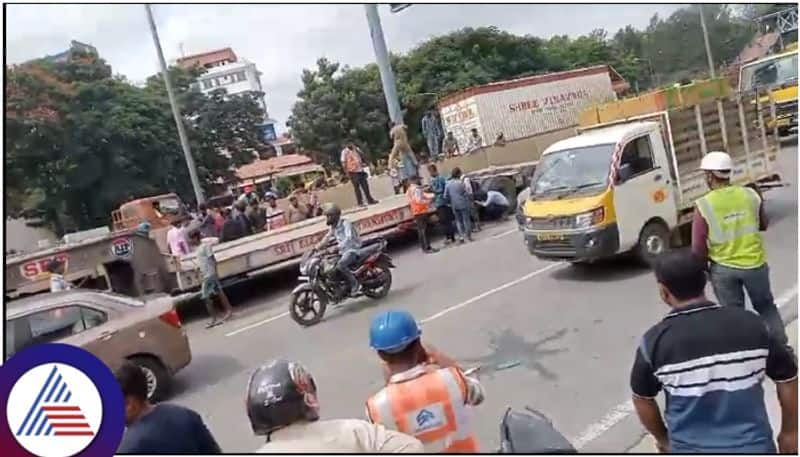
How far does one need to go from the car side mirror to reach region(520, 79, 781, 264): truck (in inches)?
0.5

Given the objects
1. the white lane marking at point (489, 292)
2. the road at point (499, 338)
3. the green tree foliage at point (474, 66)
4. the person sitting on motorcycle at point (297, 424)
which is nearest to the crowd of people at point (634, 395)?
the person sitting on motorcycle at point (297, 424)

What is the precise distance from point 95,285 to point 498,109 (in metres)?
17.6

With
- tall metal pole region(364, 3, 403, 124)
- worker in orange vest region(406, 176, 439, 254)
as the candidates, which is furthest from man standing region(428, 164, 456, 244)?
tall metal pole region(364, 3, 403, 124)

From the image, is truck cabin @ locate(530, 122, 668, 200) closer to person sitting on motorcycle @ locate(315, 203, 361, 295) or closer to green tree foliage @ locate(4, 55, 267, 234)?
person sitting on motorcycle @ locate(315, 203, 361, 295)

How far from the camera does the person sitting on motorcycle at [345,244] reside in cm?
869

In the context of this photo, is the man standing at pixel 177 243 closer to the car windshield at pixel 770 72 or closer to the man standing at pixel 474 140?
the car windshield at pixel 770 72

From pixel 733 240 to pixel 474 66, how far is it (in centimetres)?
3744

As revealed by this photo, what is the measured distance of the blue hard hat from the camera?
2.74 m

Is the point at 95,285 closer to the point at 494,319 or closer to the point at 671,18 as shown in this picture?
the point at 494,319

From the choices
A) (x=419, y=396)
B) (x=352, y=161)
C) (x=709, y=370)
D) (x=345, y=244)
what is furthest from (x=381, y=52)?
(x=709, y=370)

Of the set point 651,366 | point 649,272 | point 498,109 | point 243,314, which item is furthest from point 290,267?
point 498,109

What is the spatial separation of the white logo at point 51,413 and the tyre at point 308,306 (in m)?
6.23

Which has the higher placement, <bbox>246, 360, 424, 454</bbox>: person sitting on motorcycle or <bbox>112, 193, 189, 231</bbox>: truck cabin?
<bbox>112, 193, 189, 231</bbox>: truck cabin

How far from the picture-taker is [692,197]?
880 centimetres
